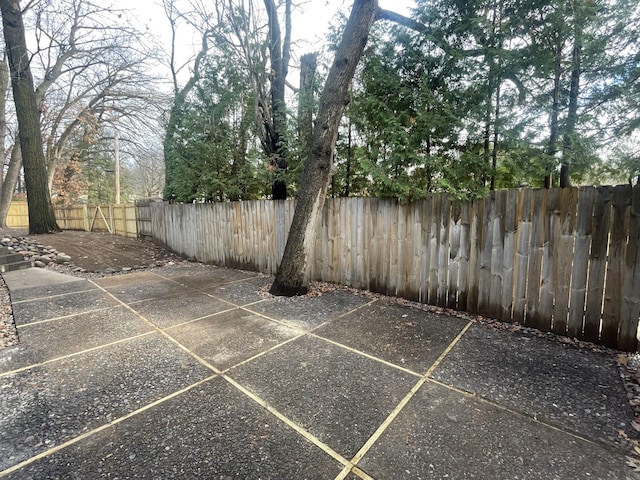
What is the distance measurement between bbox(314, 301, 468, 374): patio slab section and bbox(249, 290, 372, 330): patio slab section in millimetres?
192

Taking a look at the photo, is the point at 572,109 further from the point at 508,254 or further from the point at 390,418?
the point at 390,418

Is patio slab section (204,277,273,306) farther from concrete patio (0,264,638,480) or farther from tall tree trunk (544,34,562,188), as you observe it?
tall tree trunk (544,34,562,188)

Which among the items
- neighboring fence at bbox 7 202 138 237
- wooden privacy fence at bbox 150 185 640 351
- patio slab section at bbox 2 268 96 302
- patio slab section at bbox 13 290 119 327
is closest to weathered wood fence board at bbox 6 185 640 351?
wooden privacy fence at bbox 150 185 640 351

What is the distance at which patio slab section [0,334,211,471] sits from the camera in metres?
1.76

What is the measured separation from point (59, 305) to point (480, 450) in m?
5.07

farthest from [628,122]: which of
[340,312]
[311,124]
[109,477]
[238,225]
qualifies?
[238,225]

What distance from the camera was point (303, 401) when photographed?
6.75 ft

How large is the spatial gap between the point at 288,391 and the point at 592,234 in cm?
314

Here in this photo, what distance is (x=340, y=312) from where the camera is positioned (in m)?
3.84

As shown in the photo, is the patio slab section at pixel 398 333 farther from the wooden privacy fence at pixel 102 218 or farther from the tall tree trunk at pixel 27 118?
the tall tree trunk at pixel 27 118

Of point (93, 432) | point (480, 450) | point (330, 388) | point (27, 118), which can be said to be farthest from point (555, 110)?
point (27, 118)

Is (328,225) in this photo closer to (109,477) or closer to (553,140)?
(553,140)

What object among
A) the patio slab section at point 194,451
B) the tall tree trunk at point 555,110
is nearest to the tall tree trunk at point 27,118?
A: the patio slab section at point 194,451

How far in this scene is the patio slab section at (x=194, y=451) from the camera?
1.50 meters
